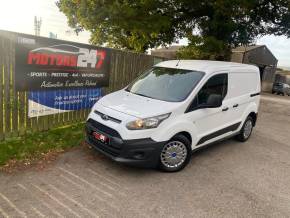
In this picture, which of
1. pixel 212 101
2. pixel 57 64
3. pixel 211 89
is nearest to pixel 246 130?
pixel 211 89

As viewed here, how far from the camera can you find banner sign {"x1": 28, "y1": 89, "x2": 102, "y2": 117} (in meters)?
5.96

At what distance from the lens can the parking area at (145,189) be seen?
11.7 feet

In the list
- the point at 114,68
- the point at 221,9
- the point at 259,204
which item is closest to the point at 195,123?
the point at 259,204

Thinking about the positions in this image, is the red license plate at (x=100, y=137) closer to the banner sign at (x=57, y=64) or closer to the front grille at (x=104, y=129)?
the front grille at (x=104, y=129)

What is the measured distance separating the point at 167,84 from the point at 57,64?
2.76m

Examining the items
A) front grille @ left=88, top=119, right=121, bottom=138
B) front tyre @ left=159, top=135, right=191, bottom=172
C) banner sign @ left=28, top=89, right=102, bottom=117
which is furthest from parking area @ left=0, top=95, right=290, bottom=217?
banner sign @ left=28, top=89, right=102, bottom=117

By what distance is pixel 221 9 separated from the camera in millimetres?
13219

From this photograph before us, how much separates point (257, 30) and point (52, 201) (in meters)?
18.0

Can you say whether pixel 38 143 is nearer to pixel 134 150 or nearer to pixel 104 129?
pixel 104 129

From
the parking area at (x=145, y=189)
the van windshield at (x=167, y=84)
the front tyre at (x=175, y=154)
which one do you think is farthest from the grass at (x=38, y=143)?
the front tyre at (x=175, y=154)

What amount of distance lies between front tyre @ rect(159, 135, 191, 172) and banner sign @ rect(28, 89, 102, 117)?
3256 mm

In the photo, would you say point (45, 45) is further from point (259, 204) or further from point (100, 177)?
point (259, 204)

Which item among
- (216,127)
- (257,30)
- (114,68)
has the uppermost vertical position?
(257,30)

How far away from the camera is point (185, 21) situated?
1694 centimetres
